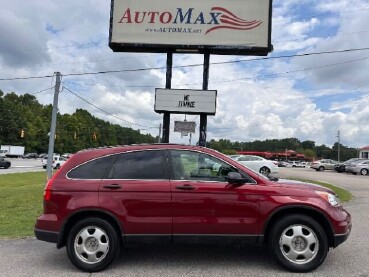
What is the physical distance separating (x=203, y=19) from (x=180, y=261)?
473 inches

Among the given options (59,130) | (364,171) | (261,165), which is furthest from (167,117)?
(59,130)

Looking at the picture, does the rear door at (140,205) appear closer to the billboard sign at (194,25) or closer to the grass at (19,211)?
the grass at (19,211)

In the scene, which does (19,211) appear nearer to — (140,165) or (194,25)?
(140,165)

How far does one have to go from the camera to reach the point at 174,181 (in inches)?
229

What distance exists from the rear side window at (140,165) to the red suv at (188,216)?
0.28ft

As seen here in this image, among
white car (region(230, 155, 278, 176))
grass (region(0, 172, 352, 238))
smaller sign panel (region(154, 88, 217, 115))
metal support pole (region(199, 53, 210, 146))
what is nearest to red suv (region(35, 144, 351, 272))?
grass (region(0, 172, 352, 238))

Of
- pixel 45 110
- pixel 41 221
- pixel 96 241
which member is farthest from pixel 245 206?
pixel 45 110

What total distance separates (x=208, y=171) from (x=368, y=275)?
2464 millimetres

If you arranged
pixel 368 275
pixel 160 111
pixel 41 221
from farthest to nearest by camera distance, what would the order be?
pixel 160 111, pixel 41 221, pixel 368 275

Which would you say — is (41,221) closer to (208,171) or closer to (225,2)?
(208,171)

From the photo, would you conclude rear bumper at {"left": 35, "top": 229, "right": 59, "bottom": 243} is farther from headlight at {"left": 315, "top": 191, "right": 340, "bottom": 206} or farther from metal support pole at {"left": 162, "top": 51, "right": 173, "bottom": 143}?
metal support pole at {"left": 162, "top": 51, "right": 173, "bottom": 143}

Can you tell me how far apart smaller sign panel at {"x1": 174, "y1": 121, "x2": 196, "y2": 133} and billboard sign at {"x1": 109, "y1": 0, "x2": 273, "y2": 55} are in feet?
9.96

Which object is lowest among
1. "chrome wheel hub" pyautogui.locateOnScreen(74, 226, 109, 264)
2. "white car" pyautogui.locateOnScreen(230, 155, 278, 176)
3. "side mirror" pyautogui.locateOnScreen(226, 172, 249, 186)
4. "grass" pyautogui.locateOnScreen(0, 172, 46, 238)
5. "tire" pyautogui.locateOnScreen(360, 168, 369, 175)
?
"grass" pyautogui.locateOnScreen(0, 172, 46, 238)

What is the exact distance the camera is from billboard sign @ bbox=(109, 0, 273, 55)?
16219 millimetres
